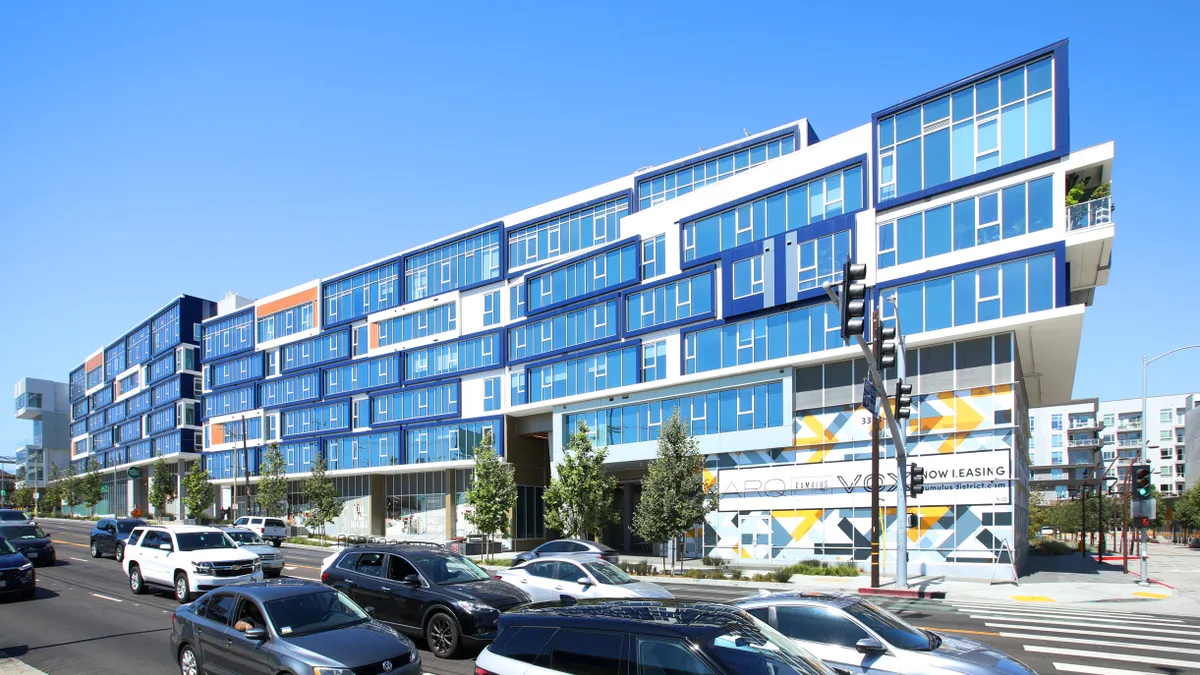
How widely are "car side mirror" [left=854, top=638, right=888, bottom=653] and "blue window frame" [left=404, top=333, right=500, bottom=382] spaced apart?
4850cm

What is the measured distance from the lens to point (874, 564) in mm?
27250

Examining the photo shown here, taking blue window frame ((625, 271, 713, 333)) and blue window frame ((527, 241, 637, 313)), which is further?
blue window frame ((527, 241, 637, 313))

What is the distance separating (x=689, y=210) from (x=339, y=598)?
3717cm

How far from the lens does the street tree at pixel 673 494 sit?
1390 inches

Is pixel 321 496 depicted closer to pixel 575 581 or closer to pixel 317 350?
pixel 317 350

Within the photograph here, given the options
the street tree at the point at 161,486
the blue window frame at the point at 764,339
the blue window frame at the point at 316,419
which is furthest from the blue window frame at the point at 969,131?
the street tree at the point at 161,486

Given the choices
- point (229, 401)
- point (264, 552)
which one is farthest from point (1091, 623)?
point (229, 401)

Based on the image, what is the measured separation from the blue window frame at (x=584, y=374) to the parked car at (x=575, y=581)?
2960 centimetres

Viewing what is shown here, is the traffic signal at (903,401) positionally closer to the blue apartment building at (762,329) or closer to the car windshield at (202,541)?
the blue apartment building at (762,329)

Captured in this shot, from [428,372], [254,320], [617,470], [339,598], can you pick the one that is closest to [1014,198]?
[617,470]

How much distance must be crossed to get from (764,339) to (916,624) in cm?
2340

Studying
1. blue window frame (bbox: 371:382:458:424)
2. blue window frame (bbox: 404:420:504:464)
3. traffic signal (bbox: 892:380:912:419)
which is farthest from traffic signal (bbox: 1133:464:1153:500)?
blue window frame (bbox: 371:382:458:424)

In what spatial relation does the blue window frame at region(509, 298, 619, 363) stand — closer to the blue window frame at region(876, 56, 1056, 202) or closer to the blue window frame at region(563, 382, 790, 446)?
the blue window frame at region(563, 382, 790, 446)

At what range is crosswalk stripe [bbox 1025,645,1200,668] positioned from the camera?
47.3ft
